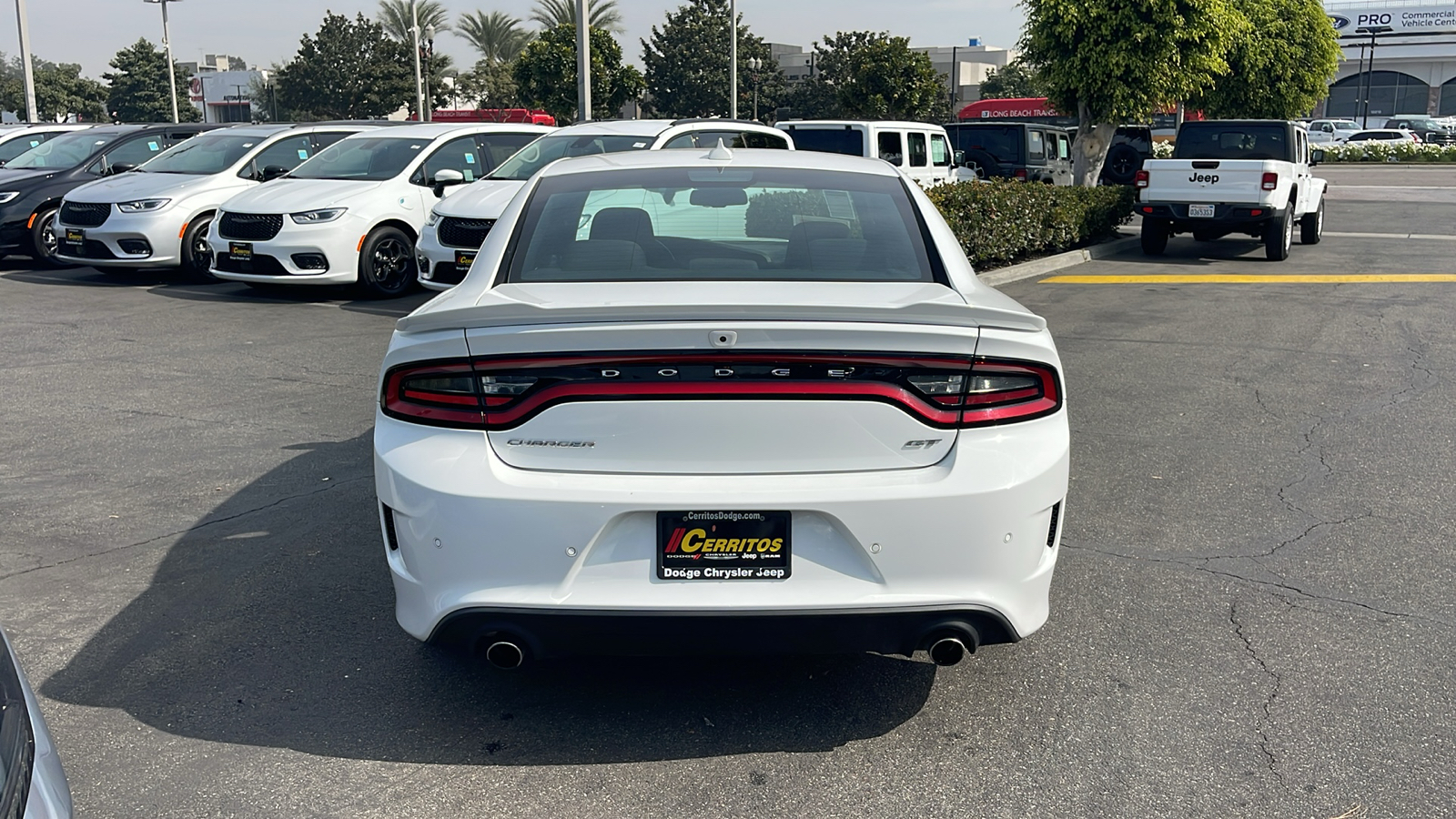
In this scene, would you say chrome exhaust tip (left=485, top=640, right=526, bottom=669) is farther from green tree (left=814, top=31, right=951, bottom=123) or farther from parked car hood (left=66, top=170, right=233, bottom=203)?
green tree (left=814, top=31, right=951, bottom=123)

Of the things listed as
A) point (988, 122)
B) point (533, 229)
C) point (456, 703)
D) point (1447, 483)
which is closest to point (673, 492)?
point (456, 703)

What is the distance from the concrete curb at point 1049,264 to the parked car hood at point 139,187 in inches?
341

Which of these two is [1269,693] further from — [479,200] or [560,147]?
[560,147]

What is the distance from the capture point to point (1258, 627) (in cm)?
441

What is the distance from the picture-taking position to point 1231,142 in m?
16.8

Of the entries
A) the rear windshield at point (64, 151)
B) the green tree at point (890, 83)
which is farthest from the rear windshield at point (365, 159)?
the green tree at point (890, 83)

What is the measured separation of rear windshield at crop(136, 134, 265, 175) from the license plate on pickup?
42.4ft

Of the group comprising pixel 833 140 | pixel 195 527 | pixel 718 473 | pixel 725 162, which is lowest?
Answer: pixel 195 527

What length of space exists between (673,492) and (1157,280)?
1239cm

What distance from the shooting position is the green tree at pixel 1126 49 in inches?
760

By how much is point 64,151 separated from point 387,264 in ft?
23.9

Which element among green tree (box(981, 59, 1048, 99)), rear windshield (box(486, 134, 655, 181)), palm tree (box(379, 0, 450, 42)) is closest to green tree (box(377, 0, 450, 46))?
palm tree (box(379, 0, 450, 42))

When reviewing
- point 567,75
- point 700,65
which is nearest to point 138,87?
point 700,65

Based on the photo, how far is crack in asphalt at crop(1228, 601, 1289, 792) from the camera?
3438 mm
